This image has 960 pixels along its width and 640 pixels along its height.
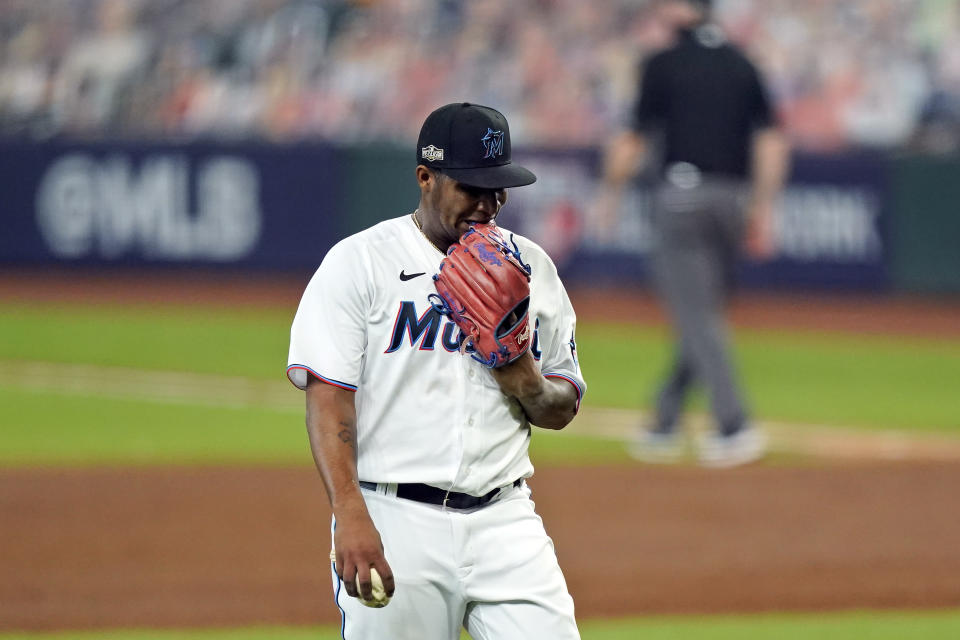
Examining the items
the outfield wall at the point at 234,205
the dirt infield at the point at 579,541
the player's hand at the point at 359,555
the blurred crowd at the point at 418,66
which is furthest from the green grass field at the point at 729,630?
the blurred crowd at the point at 418,66

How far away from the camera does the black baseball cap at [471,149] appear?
3424mm

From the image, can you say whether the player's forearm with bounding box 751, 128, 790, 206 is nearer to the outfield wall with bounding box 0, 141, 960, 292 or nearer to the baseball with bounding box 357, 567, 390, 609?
the baseball with bounding box 357, 567, 390, 609

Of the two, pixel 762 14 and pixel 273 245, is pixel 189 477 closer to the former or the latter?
pixel 273 245

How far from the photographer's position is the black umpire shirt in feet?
28.1

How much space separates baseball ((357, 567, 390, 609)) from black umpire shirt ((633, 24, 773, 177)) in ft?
18.5

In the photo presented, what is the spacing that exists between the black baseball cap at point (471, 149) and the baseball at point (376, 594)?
87cm

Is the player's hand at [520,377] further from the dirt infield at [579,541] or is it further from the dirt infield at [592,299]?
the dirt infield at [592,299]

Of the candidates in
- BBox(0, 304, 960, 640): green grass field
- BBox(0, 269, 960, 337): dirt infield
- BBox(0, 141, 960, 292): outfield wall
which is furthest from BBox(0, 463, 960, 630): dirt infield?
BBox(0, 141, 960, 292): outfield wall

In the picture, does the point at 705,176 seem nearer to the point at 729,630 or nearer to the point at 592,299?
the point at 729,630

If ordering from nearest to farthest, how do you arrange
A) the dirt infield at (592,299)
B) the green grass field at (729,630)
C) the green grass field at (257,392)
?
the green grass field at (729,630) → the green grass field at (257,392) → the dirt infield at (592,299)

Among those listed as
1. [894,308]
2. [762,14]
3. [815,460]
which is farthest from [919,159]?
[815,460]

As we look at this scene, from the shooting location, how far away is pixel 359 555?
128 inches

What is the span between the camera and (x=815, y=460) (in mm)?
9102

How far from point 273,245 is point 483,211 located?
1486 centimetres
